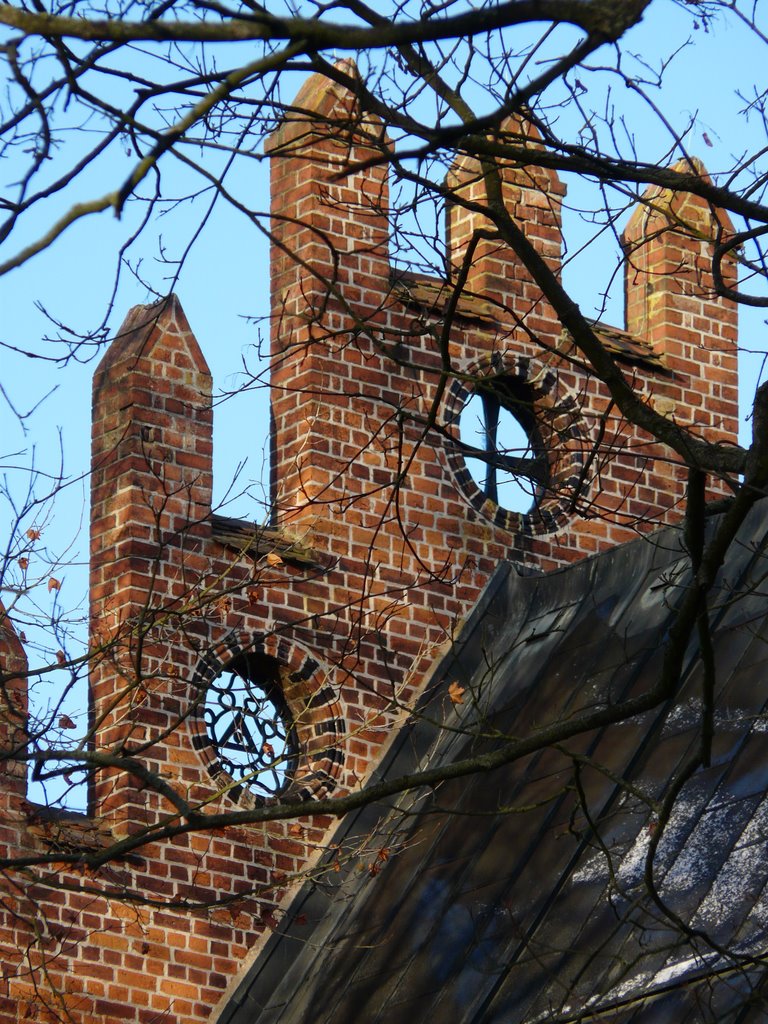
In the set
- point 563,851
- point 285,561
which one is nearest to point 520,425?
point 285,561

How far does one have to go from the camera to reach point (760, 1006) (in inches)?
291

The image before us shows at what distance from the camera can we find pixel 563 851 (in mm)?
9930

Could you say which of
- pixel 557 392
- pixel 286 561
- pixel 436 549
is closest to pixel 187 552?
pixel 286 561

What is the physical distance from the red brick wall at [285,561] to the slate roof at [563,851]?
1.08 ft

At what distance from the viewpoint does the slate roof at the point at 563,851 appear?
331 inches

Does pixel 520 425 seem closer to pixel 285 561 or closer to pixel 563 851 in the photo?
pixel 285 561

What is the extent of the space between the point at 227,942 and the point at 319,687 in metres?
1.51

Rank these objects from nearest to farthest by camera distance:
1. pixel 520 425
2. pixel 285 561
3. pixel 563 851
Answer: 1. pixel 563 851
2. pixel 285 561
3. pixel 520 425

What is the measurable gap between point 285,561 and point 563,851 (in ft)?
9.65

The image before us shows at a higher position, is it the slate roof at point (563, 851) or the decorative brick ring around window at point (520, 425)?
the decorative brick ring around window at point (520, 425)

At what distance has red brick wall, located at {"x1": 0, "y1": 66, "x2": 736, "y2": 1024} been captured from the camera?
35.9 feet

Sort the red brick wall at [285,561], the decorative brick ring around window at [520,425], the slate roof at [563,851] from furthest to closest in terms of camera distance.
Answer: the decorative brick ring around window at [520,425], the red brick wall at [285,561], the slate roof at [563,851]

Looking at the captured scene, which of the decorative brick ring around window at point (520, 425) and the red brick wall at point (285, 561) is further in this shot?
the decorative brick ring around window at point (520, 425)

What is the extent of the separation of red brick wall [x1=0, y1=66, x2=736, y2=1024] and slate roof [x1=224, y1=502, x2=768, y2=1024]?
1.08ft
